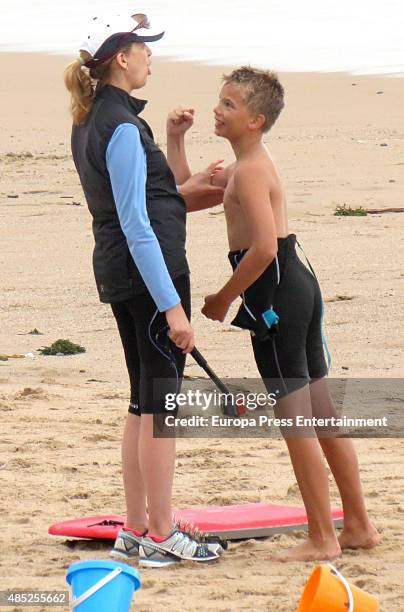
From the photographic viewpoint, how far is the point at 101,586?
3.62 m

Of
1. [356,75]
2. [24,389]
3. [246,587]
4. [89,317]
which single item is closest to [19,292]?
[89,317]

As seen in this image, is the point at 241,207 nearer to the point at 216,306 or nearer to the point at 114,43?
the point at 216,306

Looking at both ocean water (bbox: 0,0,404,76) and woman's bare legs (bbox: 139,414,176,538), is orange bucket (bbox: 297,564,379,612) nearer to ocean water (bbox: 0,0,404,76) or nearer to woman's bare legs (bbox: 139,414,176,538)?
woman's bare legs (bbox: 139,414,176,538)

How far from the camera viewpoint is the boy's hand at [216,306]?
4.55 metres

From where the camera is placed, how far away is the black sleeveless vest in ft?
14.4

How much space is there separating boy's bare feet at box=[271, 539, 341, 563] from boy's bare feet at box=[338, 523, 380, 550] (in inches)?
5.6

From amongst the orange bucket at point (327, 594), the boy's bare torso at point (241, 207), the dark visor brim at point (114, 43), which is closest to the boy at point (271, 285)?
the boy's bare torso at point (241, 207)

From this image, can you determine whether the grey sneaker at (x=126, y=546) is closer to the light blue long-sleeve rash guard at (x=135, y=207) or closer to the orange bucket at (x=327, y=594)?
the light blue long-sleeve rash guard at (x=135, y=207)

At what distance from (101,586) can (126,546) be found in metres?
1.07

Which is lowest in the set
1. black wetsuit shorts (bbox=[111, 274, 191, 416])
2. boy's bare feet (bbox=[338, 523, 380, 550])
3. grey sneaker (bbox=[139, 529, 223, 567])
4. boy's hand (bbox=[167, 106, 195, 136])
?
boy's bare feet (bbox=[338, 523, 380, 550])

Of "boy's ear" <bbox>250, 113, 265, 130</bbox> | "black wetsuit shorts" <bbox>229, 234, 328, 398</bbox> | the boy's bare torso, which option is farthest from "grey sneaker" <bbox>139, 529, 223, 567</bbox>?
"boy's ear" <bbox>250, 113, 265, 130</bbox>

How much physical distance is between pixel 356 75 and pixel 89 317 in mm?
14378

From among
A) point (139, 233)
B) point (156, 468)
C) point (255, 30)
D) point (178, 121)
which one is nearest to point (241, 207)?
point (139, 233)

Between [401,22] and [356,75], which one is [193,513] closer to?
[356,75]
